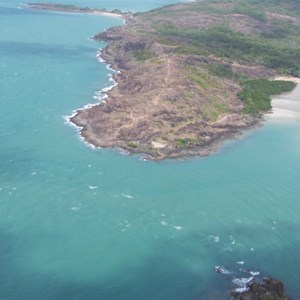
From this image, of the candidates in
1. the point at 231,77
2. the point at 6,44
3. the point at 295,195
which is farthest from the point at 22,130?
the point at 6,44

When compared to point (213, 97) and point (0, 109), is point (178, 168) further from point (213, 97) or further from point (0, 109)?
point (0, 109)

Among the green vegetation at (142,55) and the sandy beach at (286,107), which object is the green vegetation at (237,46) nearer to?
the green vegetation at (142,55)

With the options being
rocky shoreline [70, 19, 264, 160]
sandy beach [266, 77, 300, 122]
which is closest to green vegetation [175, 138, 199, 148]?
rocky shoreline [70, 19, 264, 160]

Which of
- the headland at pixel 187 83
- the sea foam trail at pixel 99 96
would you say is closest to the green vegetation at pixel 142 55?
the headland at pixel 187 83

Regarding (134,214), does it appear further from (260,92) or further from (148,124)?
(260,92)

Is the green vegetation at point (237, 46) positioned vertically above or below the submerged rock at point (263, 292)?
above

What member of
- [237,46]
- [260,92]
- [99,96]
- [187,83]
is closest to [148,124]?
[187,83]

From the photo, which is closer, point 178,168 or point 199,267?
point 199,267
